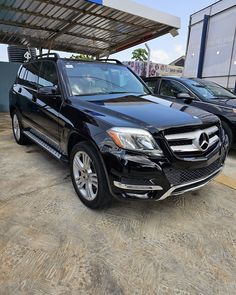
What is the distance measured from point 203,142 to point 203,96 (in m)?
2.97

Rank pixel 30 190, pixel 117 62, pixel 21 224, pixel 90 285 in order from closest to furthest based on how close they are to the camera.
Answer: pixel 90 285 < pixel 21 224 < pixel 30 190 < pixel 117 62

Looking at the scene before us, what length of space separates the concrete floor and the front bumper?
1.43 feet

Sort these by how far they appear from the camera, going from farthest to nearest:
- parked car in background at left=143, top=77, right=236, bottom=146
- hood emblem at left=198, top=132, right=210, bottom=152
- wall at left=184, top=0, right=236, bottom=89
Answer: wall at left=184, top=0, right=236, bottom=89 < parked car in background at left=143, top=77, right=236, bottom=146 < hood emblem at left=198, top=132, right=210, bottom=152

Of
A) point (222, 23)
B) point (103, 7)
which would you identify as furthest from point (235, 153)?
point (222, 23)

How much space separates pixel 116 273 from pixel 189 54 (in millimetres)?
24781

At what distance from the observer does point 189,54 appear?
2383cm

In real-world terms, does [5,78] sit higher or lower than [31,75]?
lower

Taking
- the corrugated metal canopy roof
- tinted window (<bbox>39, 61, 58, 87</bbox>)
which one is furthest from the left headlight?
the corrugated metal canopy roof

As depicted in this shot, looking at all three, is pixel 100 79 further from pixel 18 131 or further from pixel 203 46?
pixel 203 46

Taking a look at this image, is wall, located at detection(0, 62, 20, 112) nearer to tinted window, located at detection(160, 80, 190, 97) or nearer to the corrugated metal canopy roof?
the corrugated metal canopy roof

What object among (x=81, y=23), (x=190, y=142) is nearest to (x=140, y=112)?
(x=190, y=142)

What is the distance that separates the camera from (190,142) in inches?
100

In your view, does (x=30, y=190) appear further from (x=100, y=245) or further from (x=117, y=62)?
(x=117, y=62)

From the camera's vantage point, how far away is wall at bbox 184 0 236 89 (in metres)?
19.4
